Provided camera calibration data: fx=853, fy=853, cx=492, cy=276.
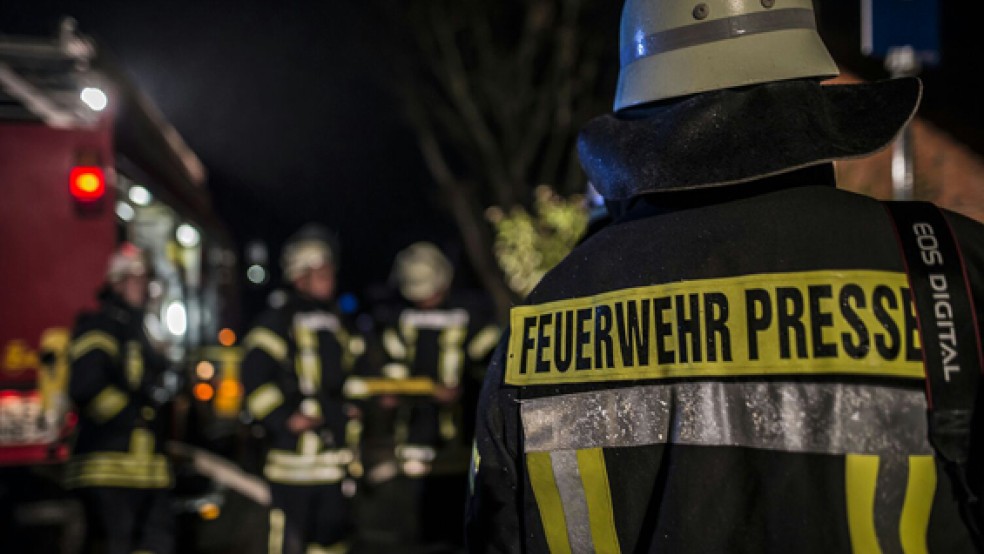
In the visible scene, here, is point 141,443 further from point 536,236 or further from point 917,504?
point 536,236

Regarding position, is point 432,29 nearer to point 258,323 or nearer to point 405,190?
point 258,323

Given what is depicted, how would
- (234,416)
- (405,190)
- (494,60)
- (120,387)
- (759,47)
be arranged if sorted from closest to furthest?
(759,47) → (120,387) → (234,416) → (494,60) → (405,190)

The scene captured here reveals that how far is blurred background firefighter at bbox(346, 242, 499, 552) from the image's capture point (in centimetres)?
593

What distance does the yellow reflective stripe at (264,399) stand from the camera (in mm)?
5102

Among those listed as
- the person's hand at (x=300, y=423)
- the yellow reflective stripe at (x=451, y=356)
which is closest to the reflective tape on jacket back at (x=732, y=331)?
the person's hand at (x=300, y=423)

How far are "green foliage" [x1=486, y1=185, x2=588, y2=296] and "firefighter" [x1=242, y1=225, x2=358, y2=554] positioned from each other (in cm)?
1026

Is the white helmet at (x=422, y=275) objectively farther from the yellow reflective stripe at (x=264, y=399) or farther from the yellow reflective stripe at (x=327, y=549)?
the yellow reflective stripe at (x=327, y=549)

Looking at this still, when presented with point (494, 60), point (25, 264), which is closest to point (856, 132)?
point (25, 264)

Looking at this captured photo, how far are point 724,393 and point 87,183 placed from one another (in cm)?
508

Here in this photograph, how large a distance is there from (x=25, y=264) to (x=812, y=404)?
5317mm

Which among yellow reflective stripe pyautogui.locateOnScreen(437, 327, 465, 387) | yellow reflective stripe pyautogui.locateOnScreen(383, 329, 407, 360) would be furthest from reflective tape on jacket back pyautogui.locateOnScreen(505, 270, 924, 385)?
yellow reflective stripe pyautogui.locateOnScreen(383, 329, 407, 360)

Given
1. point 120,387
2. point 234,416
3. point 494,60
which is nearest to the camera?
point 120,387

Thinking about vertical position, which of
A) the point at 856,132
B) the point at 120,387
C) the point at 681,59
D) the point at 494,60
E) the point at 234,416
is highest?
the point at 494,60

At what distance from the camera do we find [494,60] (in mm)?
17266
